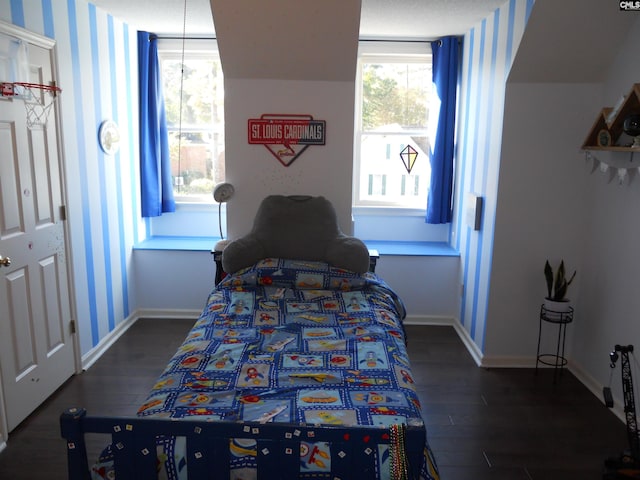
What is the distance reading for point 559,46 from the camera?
2941mm

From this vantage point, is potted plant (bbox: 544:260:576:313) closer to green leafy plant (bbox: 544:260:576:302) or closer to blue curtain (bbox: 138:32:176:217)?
green leafy plant (bbox: 544:260:576:302)

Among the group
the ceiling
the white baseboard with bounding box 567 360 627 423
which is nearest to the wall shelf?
the ceiling

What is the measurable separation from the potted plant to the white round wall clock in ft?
10.3

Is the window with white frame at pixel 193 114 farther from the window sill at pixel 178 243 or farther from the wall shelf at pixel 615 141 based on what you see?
the wall shelf at pixel 615 141

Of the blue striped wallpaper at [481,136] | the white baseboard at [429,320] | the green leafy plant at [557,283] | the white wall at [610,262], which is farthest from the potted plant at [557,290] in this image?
the white baseboard at [429,320]

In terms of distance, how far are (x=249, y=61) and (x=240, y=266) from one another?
1.35 metres

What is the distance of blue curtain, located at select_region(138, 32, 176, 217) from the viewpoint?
4297 mm

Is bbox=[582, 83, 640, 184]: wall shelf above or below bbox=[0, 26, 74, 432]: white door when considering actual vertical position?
above

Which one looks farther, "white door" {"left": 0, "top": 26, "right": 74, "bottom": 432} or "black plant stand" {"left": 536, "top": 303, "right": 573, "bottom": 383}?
"black plant stand" {"left": 536, "top": 303, "right": 573, "bottom": 383}

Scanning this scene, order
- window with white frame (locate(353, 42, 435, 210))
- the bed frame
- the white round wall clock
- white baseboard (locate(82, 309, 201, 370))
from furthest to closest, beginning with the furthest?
window with white frame (locate(353, 42, 435, 210))
the white round wall clock
white baseboard (locate(82, 309, 201, 370))
the bed frame

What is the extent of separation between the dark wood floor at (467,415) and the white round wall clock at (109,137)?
1.43 meters

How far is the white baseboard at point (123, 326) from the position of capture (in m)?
3.47

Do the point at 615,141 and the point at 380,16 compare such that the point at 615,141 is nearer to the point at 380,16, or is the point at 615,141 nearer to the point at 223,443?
the point at 380,16

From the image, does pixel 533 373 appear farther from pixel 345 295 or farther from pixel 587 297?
pixel 345 295
